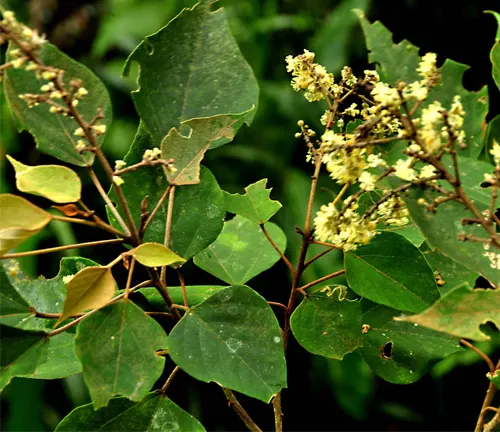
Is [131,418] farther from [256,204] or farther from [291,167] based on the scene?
[291,167]

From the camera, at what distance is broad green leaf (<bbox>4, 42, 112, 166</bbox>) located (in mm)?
402

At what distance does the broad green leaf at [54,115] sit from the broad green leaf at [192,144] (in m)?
0.05

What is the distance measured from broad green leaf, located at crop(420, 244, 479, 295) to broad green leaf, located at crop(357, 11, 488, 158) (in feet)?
0.39

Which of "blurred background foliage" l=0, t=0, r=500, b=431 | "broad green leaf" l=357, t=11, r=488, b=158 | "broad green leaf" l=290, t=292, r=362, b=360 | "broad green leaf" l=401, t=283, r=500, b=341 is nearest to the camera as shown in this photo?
"broad green leaf" l=401, t=283, r=500, b=341

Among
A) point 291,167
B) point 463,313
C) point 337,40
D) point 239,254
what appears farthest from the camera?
point 291,167

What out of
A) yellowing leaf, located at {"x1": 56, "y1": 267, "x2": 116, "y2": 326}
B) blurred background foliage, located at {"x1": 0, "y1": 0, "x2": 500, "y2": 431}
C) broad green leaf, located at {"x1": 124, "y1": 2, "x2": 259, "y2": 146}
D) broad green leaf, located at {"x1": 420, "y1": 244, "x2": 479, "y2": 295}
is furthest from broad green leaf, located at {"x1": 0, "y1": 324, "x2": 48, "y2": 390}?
blurred background foliage, located at {"x1": 0, "y1": 0, "x2": 500, "y2": 431}

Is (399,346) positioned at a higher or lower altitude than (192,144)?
lower

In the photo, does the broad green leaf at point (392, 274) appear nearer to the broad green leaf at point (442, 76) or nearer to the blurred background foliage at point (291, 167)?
the broad green leaf at point (442, 76)

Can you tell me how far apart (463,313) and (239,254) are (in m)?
0.25

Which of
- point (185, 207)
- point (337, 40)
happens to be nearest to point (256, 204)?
point (185, 207)

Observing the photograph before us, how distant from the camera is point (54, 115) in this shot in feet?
1.38

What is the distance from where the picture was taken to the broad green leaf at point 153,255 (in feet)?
1.18

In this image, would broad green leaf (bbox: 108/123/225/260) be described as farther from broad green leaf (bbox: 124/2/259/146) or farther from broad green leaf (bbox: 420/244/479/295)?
broad green leaf (bbox: 420/244/479/295)

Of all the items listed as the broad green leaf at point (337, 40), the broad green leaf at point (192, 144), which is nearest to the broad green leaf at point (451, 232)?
the broad green leaf at point (192, 144)
